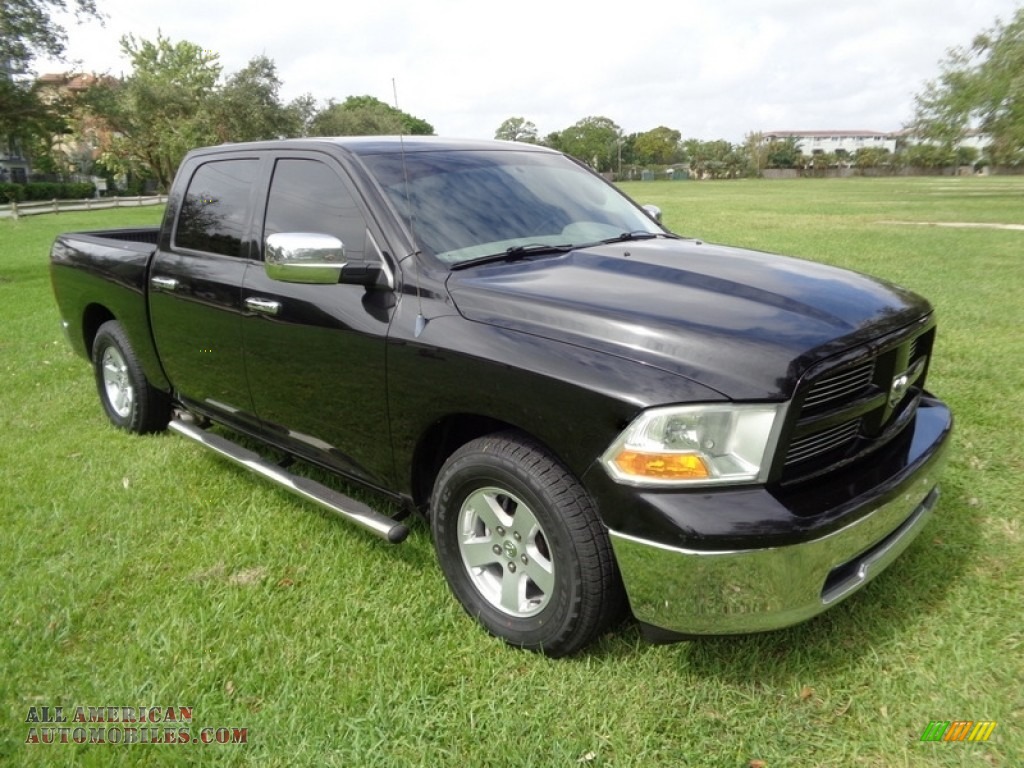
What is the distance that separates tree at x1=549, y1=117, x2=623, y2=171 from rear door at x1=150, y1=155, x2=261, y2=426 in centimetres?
11513

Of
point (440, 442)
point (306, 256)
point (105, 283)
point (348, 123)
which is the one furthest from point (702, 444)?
point (348, 123)

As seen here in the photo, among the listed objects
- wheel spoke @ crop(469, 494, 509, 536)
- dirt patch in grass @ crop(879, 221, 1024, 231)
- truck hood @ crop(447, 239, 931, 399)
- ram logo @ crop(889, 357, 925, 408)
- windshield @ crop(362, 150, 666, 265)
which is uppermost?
windshield @ crop(362, 150, 666, 265)

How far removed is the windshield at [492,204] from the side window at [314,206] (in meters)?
0.19

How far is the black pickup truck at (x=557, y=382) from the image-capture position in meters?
2.21

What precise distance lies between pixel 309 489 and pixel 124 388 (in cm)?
249

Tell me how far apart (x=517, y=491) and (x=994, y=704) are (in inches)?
66.8

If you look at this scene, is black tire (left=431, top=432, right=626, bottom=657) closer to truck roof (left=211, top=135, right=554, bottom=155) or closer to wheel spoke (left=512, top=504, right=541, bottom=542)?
wheel spoke (left=512, top=504, right=541, bottom=542)

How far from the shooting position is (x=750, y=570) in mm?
2160

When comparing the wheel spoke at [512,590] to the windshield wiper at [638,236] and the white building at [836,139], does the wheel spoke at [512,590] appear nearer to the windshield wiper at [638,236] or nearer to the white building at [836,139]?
the windshield wiper at [638,236]

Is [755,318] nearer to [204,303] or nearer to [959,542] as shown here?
[959,542]

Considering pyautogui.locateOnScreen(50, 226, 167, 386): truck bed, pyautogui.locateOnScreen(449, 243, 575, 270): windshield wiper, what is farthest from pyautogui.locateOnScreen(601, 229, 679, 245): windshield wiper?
pyautogui.locateOnScreen(50, 226, 167, 386): truck bed

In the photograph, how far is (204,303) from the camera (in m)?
3.86

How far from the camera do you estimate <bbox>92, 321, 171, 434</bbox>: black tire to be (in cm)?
487

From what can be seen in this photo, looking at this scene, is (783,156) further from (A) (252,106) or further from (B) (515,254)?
(B) (515,254)
